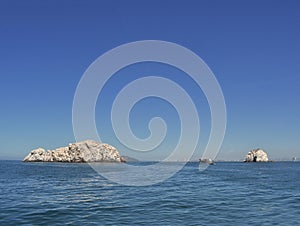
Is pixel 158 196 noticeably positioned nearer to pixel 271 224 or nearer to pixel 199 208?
pixel 199 208

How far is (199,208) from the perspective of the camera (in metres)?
33.4

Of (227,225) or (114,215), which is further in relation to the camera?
(114,215)

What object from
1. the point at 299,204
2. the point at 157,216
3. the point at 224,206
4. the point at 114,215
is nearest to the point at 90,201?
the point at 114,215

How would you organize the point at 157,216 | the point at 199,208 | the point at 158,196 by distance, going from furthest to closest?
the point at 158,196
the point at 199,208
the point at 157,216

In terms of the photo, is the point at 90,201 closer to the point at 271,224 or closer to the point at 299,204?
the point at 271,224

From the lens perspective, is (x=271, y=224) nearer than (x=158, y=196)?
Yes

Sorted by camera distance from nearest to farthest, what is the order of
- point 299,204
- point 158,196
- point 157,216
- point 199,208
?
point 157,216 → point 199,208 → point 299,204 → point 158,196

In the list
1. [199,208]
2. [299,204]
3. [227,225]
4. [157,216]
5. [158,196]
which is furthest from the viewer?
[158,196]

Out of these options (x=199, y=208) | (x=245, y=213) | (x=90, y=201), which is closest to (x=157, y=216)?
(x=199, y=208)

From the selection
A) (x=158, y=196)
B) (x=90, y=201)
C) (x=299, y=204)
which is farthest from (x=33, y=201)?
(x=299, y=204)

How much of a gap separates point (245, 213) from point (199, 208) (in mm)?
4838

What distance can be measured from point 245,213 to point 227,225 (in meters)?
5.60

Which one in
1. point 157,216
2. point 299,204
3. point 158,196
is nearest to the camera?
point 157,216

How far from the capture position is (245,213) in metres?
30.7
